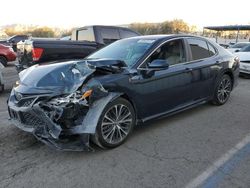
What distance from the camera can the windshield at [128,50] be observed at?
4801 millimetres

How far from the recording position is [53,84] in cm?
396

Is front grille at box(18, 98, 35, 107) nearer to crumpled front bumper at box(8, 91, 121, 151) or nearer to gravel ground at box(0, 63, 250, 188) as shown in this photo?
crumpled front bumper at box(8, 91, 121, 151)

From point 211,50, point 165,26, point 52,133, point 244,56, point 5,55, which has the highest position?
point 211,50

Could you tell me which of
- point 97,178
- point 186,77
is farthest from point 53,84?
point 186,77

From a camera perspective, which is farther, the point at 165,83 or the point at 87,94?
the point at 165,83

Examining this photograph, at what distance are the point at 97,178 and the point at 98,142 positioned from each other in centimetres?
71

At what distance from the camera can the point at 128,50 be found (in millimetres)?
5105

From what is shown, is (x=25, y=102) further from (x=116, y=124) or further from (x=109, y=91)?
(x=116, y=124)

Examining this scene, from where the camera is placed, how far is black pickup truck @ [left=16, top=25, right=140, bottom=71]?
766 centimetres

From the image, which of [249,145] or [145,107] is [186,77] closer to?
[145,107]

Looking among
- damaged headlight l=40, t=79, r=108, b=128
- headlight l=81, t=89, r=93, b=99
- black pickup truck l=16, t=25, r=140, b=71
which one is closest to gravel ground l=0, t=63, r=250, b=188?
damaged headlight l=40, t=79, r=108, b=128

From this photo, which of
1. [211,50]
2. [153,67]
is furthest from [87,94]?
[211,50]

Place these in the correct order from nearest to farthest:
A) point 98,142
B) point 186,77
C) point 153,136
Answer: point 98,142 < point 153,136 < point 186,77

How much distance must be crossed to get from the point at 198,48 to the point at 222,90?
1.28m
